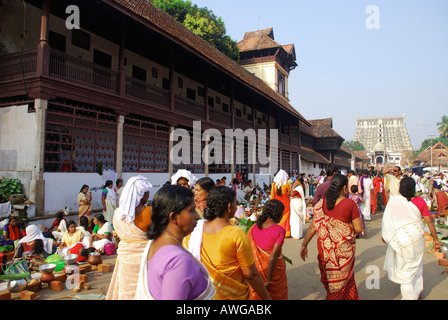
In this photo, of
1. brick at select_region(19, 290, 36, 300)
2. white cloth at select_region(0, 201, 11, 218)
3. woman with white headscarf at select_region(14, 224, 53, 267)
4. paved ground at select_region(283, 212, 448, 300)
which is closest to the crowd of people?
woman with white headscarf at select_region(14, 224, 53, 267)

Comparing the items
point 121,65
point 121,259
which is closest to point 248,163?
point 121,65

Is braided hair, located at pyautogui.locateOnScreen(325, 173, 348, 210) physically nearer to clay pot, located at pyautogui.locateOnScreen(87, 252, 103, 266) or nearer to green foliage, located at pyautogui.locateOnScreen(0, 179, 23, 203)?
clay pot, located at pyautogui.locateOnScreen(87, 252, 103, 266)

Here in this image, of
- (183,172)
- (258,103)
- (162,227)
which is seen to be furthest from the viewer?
(258,103)

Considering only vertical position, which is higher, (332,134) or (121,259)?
(332,134)

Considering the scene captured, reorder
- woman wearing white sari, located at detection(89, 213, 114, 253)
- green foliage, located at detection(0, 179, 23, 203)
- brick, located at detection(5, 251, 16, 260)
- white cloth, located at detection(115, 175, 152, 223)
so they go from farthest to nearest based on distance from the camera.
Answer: green foliage, located at detection(0, 179, 23, 203) → woman wearing white sari, located at detection(89, 213, 114, 253) → brick, located at detection(5, 251, 16, 260) → white cloth, located at detection(115, 175, 152, 223)

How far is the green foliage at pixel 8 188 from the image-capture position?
7.37 meters

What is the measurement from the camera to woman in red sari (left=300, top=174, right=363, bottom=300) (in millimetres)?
3352

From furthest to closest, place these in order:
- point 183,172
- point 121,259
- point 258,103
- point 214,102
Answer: point 258,103 < point 214,102 < point 183,172 < point 121,259

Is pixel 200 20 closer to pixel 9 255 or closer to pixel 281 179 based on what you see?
pixel 281 179

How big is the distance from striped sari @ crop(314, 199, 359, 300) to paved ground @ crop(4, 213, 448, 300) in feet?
2.14

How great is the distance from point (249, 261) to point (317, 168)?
3156cm

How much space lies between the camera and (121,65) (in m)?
9.95

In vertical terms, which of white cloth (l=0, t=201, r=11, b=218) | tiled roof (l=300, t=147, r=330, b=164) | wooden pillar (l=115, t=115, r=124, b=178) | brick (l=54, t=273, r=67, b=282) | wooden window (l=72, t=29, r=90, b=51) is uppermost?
wooden window (l=72, t=29, r=90, b=51)

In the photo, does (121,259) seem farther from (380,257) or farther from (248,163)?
(248,163)
